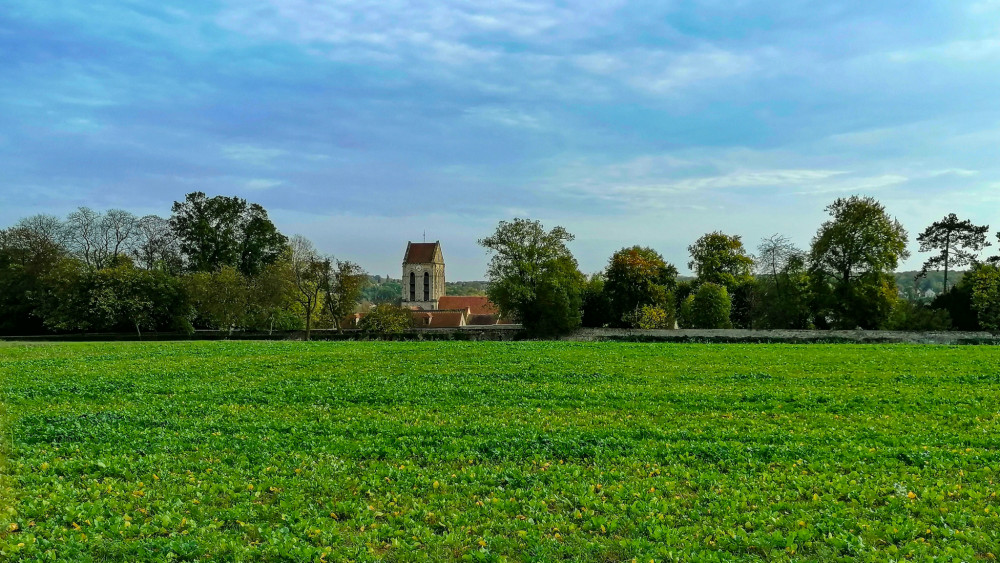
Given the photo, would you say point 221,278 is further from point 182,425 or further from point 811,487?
point 811,487

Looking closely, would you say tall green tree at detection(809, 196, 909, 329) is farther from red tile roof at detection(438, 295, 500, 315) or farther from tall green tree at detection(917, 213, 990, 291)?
red tile roof at detection(438, 295, 500, 315)

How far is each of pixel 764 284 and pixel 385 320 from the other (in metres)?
33.7

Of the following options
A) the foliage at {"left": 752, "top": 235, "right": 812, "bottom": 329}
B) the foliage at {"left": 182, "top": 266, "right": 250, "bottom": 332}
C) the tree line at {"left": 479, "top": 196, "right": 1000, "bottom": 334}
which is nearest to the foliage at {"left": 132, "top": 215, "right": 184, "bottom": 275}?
the foliage at {"left": 182, "top": 266, "right": 250, "bottom": 332}

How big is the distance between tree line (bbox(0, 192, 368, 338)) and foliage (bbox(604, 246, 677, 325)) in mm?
23677

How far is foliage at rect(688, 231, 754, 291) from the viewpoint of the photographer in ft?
177

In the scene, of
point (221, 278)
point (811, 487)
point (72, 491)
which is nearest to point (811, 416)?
point (811, 487)

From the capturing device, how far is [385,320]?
151 ft

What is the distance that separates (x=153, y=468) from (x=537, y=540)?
549 cm

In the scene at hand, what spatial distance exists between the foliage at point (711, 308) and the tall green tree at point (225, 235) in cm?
4204

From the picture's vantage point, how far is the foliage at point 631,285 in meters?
50.4

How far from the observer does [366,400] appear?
41.9 ft

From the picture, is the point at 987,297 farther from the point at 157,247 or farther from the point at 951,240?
A: the point at 157,247

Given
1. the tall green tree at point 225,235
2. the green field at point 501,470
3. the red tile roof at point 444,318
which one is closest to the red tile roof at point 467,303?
the red tile roof at point 444,318

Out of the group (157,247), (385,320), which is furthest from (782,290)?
(157,247)
